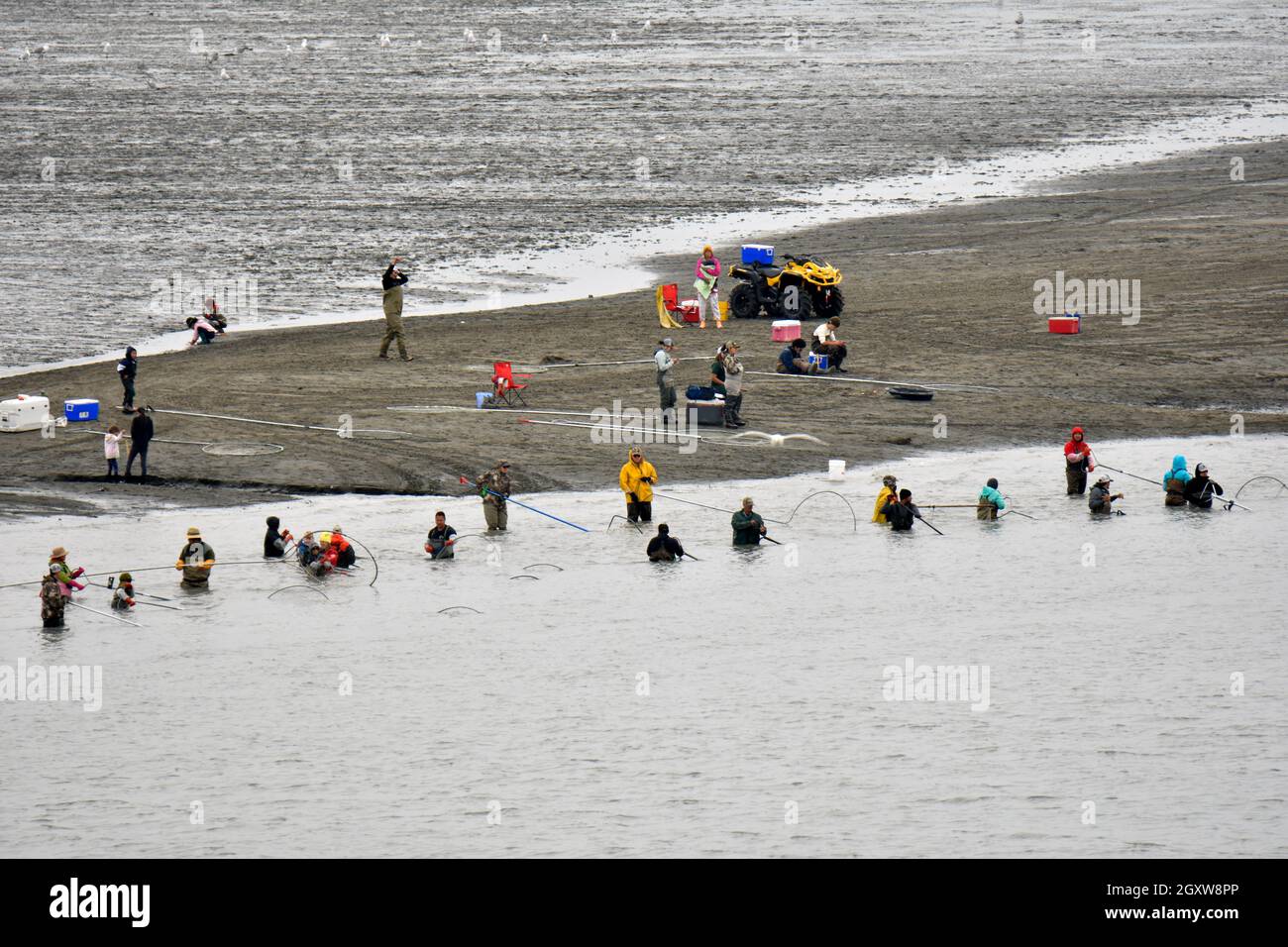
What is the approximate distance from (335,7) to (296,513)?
304 ft

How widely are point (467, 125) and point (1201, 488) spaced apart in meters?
43.7

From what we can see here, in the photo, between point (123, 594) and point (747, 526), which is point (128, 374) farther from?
point (747, 526)

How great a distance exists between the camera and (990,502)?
31.4m

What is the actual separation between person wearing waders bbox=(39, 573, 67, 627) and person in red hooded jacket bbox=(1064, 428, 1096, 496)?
16239 mm

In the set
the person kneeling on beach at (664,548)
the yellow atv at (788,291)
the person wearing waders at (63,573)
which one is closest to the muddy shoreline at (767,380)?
the yellow atv at (788,291)

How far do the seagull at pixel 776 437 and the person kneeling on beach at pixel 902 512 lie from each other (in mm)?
3717

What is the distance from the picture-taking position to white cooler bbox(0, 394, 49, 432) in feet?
111

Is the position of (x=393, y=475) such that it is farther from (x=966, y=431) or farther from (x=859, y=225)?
(x=859, y=225)

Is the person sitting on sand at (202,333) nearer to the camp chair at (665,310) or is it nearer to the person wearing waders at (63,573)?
the camp chair at (665,310)

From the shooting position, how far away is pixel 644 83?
8119cm

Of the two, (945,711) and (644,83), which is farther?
(644,83)
